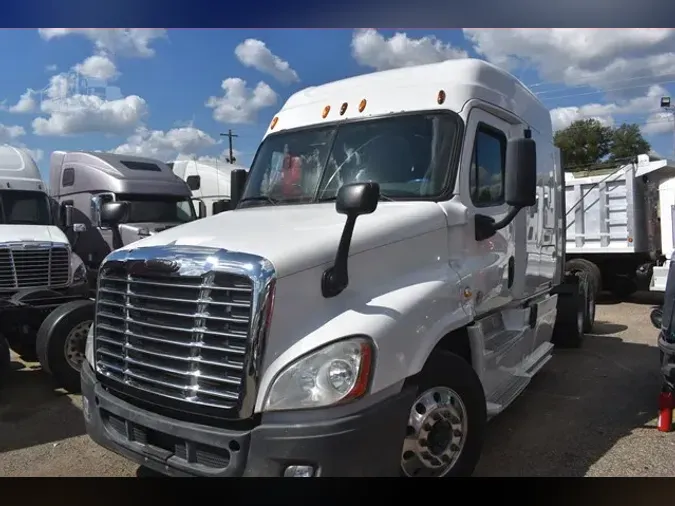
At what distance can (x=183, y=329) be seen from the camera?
9.93ft

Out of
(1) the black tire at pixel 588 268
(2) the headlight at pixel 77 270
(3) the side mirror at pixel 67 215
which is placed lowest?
(1) the black tire at pixel 588 268

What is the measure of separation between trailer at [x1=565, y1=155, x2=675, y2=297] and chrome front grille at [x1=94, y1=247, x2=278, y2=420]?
371 inches

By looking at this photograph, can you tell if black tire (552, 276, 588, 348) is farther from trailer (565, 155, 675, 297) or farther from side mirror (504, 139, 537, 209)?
side mirror (504, 139, 537, 209)

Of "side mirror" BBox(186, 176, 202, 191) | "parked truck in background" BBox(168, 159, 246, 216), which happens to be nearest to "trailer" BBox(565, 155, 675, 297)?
"parked truck in background" BBox(168, 159, 246, 216)

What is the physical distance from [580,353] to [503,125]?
4.13 metres

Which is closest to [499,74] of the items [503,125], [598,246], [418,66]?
[503,125]

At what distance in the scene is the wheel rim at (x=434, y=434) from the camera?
10.6ft

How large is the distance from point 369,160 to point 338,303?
1.38 meters

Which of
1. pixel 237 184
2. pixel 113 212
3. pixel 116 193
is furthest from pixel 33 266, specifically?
pixel 116 193

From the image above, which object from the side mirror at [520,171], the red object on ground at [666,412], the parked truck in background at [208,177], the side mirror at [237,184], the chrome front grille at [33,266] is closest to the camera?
the side mirror at [520,171]

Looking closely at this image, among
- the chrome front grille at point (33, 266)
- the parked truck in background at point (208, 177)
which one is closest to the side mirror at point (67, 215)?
the chrome front grille at point (33, 266)

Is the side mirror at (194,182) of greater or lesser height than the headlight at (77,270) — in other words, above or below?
above

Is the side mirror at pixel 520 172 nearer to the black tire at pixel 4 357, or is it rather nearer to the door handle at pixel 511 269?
the door handle at pixel 511 269
